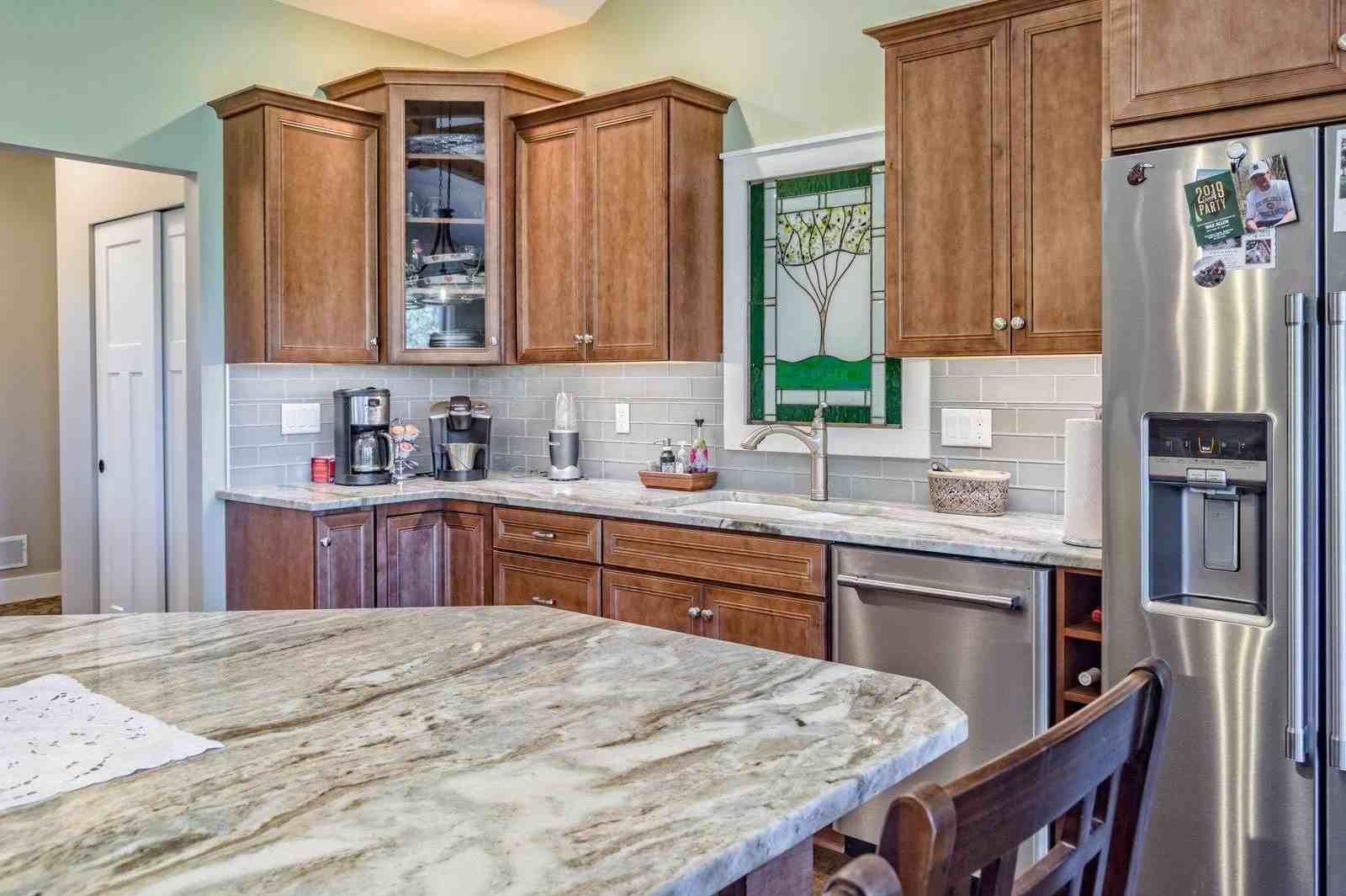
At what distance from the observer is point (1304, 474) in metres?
2.13

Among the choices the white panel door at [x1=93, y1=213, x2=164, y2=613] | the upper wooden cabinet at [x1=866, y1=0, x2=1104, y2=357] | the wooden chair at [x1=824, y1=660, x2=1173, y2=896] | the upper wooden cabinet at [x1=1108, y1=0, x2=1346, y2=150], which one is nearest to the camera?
the wooden chair at [x1=824, y1=660, x2=1173, y2=896]

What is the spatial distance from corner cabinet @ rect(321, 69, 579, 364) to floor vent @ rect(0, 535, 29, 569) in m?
3.71

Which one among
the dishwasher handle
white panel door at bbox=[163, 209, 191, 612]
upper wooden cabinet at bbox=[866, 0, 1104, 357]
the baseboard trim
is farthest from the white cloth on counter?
the baseboard trim

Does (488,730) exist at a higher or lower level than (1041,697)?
higher

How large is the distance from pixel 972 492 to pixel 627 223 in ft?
5.20

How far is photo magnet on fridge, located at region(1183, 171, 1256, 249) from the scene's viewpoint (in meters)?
2.22

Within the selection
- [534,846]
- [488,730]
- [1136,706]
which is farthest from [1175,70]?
[534,846]

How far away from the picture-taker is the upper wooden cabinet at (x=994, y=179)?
2.88 meters

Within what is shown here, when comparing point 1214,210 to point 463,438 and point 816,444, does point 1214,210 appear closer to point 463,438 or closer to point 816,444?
point 816,444

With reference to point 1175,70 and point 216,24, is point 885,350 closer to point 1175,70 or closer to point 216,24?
point 1175,70

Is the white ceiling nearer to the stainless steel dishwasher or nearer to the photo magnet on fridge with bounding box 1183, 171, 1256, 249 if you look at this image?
the stainless steel dishwasher

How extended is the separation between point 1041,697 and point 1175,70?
57.5 inches

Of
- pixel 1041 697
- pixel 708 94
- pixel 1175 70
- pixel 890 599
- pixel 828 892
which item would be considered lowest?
pixel 1041 697

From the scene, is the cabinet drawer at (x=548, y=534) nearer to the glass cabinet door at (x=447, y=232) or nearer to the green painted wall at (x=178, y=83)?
the glass cabinet door at (x=447, y=232)
